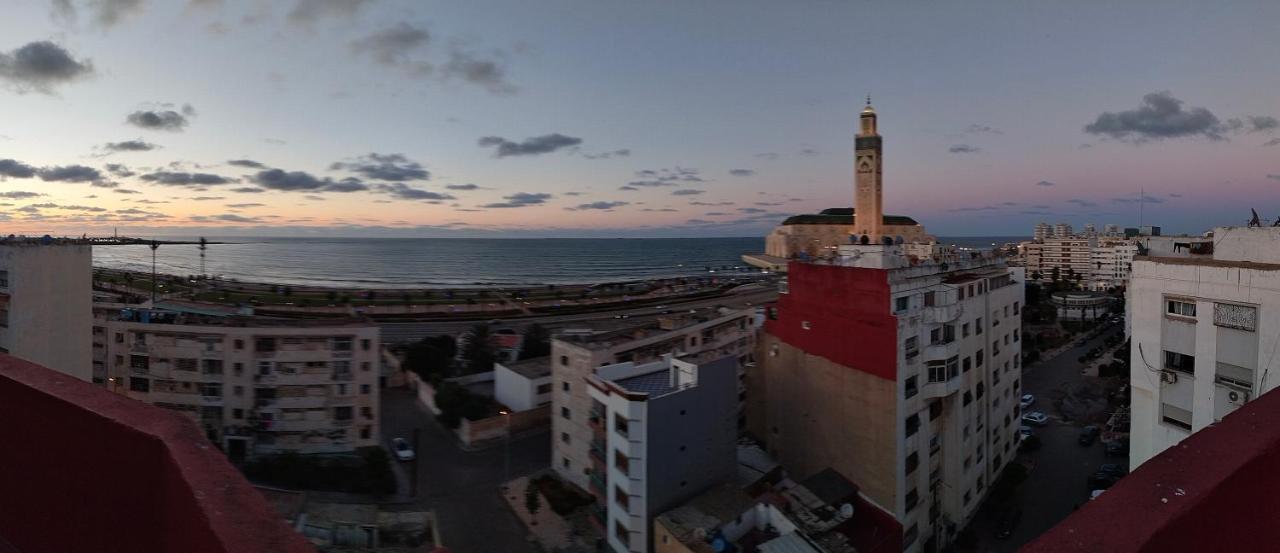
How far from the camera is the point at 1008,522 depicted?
10.8 meters

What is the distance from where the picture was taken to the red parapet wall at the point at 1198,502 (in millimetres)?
849

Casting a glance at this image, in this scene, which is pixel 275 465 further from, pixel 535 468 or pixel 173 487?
pixel 173 487

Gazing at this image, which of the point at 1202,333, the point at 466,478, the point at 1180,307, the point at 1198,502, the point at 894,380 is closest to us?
the point at 1198,502

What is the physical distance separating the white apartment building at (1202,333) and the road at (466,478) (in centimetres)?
803

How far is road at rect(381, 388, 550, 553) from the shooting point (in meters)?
9.77

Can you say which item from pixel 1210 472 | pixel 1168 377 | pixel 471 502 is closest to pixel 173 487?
pixel 1210 472

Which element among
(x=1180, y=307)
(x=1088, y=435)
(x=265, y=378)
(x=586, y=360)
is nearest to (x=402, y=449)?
(x=265, y=378)

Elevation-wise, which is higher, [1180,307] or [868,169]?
[868,169]

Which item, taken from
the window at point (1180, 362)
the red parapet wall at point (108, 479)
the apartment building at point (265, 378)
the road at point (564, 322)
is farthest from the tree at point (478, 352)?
the red parapet wall at point (108, 479)

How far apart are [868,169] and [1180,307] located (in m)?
39.1

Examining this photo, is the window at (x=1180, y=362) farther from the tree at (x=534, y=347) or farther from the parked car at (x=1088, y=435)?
the tree at (x=534, y=347)

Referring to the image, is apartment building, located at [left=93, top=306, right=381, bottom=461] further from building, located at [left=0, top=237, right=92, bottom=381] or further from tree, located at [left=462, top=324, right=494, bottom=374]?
tree, located at [left=462, top=324, right=494, bottom=374]

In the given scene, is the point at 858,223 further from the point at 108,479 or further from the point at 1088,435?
the point at 108,479

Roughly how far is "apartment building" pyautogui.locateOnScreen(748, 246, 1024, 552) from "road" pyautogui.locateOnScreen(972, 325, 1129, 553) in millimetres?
625
